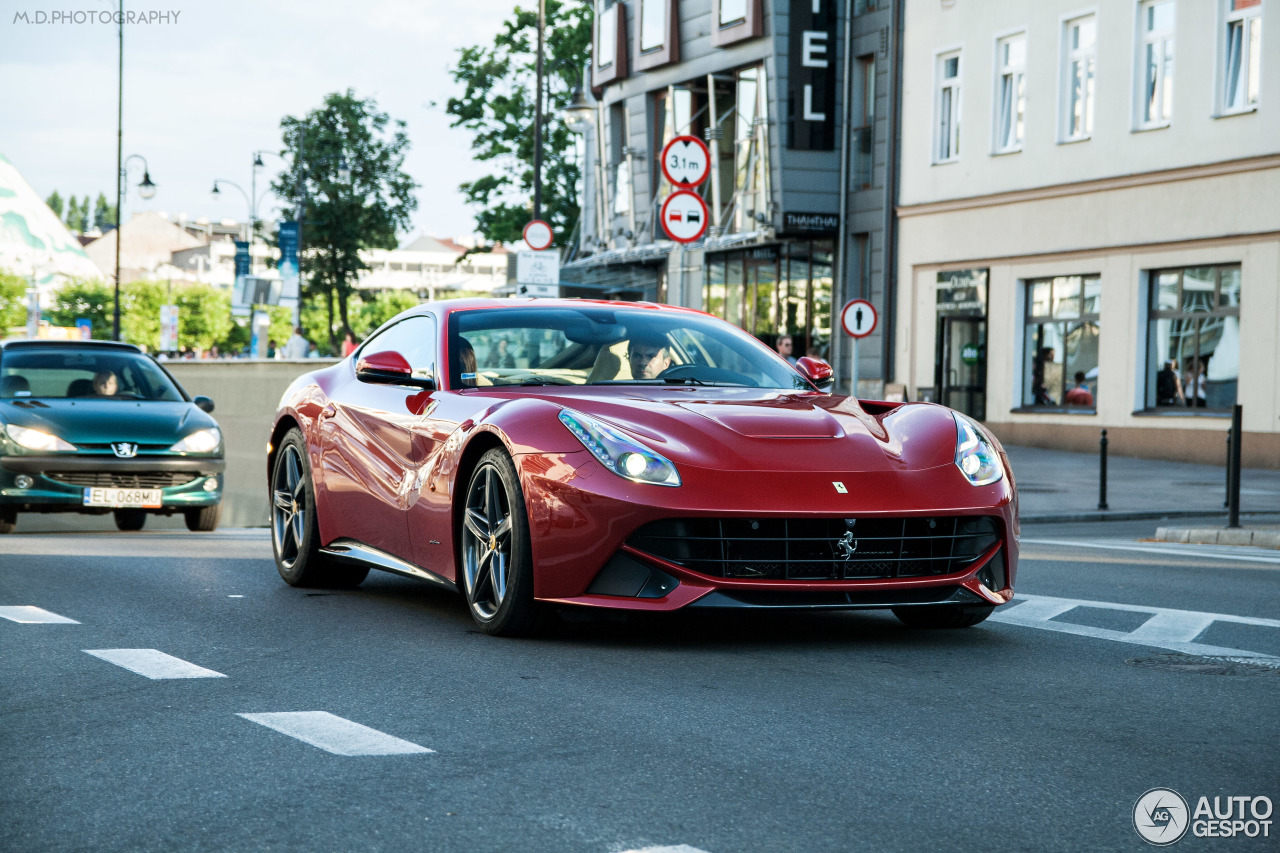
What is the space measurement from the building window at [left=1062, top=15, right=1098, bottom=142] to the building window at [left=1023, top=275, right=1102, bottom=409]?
238cm

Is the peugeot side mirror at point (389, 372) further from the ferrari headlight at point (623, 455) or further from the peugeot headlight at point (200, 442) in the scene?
the peugeot headlight at point (200, 442)

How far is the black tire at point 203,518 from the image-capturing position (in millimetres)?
15078

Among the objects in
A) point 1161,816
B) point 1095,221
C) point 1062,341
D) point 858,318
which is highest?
point 1095,221

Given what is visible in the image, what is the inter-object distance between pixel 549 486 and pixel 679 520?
1.68 ft

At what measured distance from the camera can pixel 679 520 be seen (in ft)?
20.0

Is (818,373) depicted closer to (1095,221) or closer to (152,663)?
(152,663)

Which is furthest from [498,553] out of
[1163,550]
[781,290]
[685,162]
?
[781,290]

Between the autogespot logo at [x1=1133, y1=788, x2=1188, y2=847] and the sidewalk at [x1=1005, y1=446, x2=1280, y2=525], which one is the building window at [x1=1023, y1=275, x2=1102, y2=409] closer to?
the sidewalk at [x1=1005, y1=446, x2=1280, y2=525]

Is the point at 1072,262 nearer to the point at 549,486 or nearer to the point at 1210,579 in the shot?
the point at 1210,579

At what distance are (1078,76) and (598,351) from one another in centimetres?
2205

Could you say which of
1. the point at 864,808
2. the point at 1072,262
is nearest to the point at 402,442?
the point at 864,808

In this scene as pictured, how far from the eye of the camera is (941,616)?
709 cm

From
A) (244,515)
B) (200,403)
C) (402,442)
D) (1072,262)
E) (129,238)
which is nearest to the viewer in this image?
(402,442)

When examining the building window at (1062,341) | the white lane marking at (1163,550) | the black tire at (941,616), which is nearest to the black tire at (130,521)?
the white lane marking at (1163,550)
